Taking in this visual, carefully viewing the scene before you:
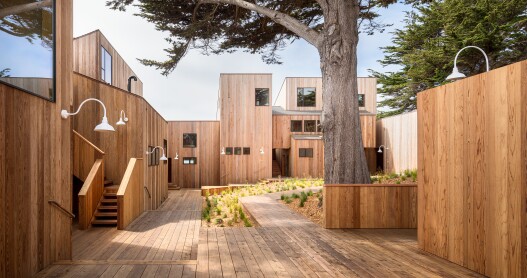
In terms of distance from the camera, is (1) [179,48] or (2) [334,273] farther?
(1) [179,48]

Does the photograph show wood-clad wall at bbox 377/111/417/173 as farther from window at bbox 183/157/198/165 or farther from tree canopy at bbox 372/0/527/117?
window at bbox 183/157/198/165

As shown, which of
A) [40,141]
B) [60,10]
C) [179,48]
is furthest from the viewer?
[179,48]

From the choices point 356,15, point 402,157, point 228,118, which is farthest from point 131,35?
point 402,157

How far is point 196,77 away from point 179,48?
29428 millimetres

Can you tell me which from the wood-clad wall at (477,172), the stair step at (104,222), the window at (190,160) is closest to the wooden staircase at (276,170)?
the window at (190,160)

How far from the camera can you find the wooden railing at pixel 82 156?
33.2ft

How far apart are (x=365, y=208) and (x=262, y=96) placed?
1522 centimetres

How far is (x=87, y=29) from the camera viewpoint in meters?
14.2

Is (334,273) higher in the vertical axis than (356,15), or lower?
lower

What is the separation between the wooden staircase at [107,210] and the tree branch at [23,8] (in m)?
5.42

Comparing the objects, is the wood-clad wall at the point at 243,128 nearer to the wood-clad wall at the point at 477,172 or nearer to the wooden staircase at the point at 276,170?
the wooden staircase at the point at 276,170

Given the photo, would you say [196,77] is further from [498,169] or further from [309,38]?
[498,169]

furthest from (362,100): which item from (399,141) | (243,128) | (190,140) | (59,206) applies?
(59,206)

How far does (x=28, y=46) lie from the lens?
4.70 m
